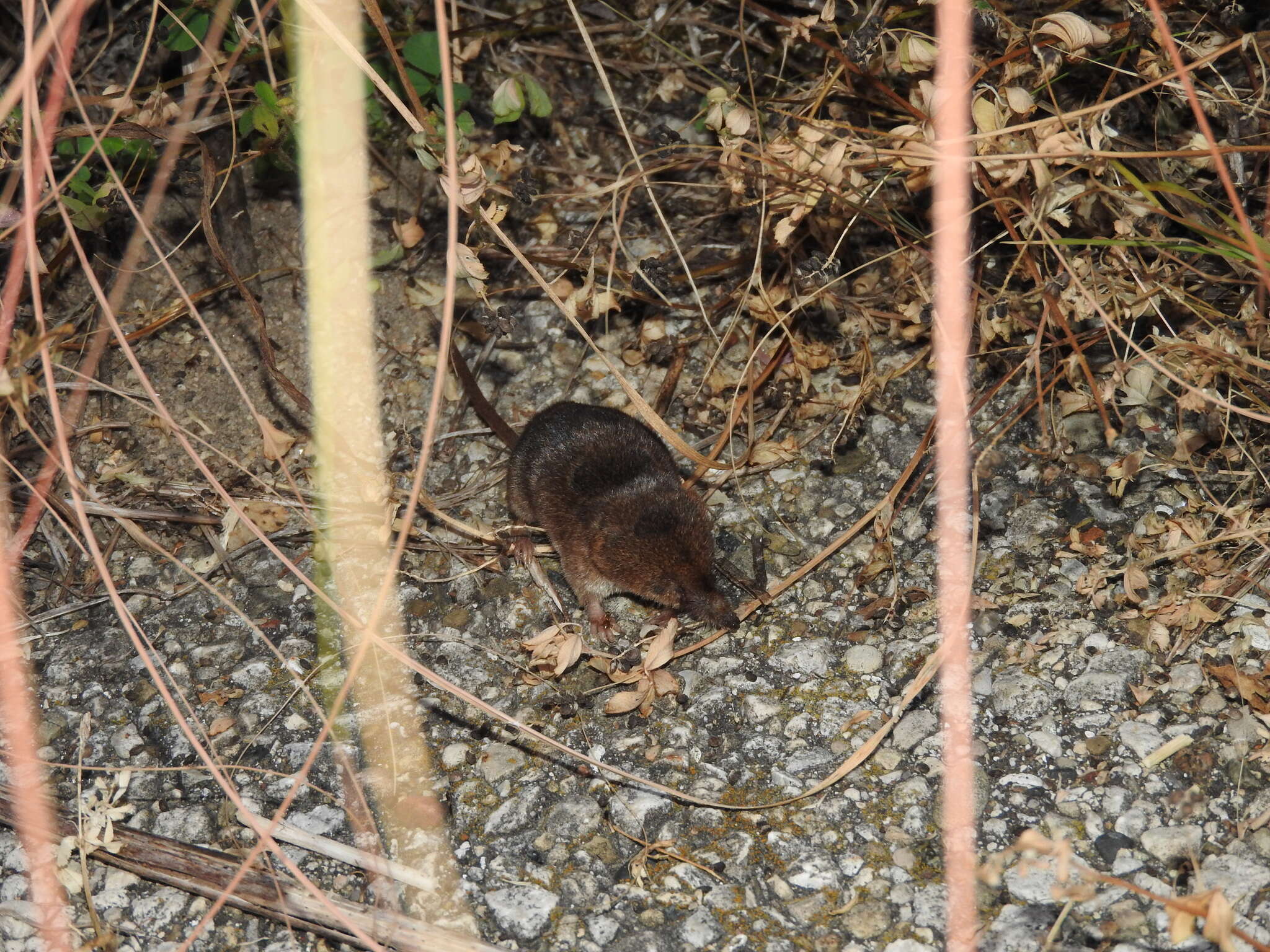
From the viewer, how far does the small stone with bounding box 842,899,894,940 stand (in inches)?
109

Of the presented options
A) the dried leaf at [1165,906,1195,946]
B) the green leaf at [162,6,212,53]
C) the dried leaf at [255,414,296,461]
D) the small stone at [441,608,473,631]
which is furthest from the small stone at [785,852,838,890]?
the green leaf at [162,6,212,53]

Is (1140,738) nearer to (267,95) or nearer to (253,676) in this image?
(253,676)

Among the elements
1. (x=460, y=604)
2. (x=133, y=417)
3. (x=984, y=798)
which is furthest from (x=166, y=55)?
(x=984, y=798)

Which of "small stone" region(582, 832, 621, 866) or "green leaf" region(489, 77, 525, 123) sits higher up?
"green leaf" region(489, 77, 525, 123)

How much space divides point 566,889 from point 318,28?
3.08 metres

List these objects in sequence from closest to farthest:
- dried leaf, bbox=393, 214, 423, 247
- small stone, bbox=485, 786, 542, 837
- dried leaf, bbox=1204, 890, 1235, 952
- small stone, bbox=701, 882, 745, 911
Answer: dried leaf, bbox=1204, 890, 1235, 952
small stone, bbox=701, 882, 745, 911
small stone, bbox=485, 786, 542, 837
dried leaf, bbox=393, 214, 423, 247

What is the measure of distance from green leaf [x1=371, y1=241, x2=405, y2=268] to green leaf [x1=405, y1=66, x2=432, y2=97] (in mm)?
617

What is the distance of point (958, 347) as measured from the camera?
12.5ft

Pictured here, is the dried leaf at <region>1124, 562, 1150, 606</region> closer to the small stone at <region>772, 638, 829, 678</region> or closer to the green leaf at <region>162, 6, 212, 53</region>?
the small stone at <region>772, 638, 829, 678</region>

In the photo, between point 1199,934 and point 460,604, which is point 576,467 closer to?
point 460,604

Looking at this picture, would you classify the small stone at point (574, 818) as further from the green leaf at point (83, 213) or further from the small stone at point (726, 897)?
the green leaf at point (83, 213)

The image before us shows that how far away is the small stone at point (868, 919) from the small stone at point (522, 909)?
730 mm

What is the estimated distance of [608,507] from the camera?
12.8 ft

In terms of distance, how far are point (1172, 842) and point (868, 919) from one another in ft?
2.47
